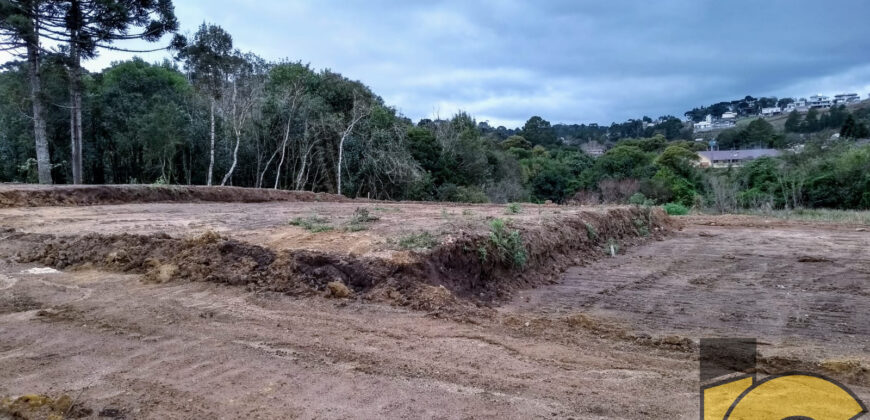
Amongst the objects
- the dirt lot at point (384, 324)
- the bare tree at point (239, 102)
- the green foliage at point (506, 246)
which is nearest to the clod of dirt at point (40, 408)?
the dirt lot at point (384, 324)

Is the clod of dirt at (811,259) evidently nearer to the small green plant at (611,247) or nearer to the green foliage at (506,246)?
the small green plant at (611,247)

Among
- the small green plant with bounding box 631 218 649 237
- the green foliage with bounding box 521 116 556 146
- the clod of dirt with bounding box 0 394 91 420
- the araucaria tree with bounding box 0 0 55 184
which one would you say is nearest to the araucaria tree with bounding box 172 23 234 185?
the araucaria tree with bounding box 0 0 55 184

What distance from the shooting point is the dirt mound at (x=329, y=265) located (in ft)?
17.4

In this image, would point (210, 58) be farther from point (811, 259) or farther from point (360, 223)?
point (811, 259)

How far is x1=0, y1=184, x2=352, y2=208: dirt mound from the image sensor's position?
11922 mm

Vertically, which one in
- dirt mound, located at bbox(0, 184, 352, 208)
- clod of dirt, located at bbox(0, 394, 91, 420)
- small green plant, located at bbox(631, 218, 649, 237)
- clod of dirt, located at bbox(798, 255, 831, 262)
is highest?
dirt mound, located at bbox(0, 184, 352, 208)

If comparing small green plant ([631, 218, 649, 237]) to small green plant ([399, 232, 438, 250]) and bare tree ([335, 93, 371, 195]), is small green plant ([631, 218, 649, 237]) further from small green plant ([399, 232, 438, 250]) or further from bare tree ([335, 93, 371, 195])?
bare tree ([335, 93, 371, 195])

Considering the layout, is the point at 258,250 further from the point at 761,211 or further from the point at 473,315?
the point at 761,211

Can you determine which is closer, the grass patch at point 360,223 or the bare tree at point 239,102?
the grass patch at point 360,223

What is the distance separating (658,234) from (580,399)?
10.0 m

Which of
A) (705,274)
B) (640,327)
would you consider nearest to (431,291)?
(640,327)

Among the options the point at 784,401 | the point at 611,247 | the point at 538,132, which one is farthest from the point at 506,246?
the point at 538,132

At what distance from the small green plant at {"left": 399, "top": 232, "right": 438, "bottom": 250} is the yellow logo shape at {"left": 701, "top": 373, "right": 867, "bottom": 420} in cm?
337

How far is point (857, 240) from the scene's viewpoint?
10.7 metres
